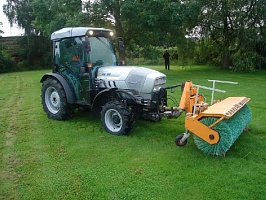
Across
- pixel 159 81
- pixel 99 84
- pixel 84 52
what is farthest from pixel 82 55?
pixel 159 81

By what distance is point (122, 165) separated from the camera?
4004mm

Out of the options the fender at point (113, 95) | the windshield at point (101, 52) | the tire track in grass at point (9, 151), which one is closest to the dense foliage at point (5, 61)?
the tire track in grass at point (9, 151)

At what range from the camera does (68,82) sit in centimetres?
603

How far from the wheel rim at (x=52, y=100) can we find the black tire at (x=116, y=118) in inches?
63.7

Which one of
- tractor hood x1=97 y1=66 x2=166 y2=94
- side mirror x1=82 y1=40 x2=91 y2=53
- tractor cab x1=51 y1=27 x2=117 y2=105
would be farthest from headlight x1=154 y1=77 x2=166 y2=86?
side mirror x1=82 y1=40 x2=91 y2=53

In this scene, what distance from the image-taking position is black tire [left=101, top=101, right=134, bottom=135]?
497 cm

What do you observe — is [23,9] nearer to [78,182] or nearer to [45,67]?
[45,67]

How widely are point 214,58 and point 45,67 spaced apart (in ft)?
49.3

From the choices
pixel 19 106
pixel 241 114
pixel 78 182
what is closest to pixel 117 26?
pixel 19 106

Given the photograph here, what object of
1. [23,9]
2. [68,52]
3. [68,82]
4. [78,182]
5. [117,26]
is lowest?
[78,182]

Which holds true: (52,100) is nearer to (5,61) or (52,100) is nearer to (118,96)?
(118,96)

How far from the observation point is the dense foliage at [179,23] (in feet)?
44.1

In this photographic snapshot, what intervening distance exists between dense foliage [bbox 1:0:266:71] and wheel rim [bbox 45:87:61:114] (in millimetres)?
7352

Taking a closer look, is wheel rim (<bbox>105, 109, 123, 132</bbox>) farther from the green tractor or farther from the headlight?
the headlight
